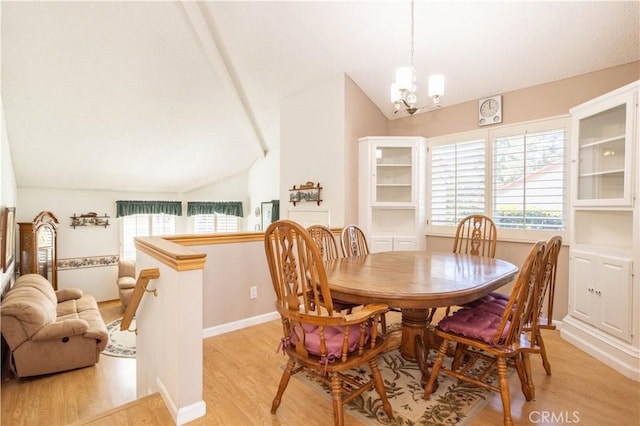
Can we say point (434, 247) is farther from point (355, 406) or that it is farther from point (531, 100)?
point (355, 406)

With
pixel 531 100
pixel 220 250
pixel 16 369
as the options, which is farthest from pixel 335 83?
pixel 16 369

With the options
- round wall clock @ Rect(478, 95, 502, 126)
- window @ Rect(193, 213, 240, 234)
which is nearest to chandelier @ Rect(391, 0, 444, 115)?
round wall clock @ Rect(478, 95, 502, 126)

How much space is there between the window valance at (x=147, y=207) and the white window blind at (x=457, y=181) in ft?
20.0

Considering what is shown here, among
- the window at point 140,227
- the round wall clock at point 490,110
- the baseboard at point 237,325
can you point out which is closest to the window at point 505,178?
the round wall clock at point 490,110

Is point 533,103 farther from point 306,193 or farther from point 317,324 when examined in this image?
point 317,324

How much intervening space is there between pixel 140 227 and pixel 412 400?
24.2ft

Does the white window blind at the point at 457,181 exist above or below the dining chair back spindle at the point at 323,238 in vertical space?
above

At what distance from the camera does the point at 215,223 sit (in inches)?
312

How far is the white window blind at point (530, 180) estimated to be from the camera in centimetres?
312

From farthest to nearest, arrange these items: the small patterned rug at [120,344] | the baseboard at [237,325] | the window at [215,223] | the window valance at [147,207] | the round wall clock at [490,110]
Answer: the window at [215,223] < the window valance at [147,207] < the small patterned rug at [120,344] < the round wall clock at [490,110] < the baseboard at [237,325]

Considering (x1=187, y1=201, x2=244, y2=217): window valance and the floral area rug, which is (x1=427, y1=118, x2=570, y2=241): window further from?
(x1=187, y1=201, x2=244, y2=217): window valance

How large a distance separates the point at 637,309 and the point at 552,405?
3.44ft

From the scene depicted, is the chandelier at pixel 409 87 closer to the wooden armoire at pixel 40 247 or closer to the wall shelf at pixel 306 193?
the wall shelf at pixel 306 193

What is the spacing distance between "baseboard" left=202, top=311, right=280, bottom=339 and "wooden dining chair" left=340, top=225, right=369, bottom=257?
107cm
